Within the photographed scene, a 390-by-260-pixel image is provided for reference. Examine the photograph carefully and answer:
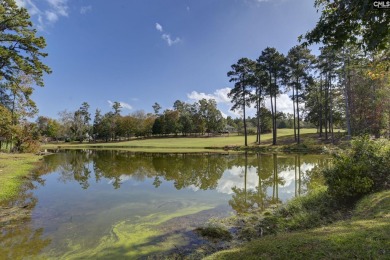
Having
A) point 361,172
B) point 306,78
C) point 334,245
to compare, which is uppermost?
point 306,78

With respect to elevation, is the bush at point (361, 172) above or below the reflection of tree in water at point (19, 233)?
above

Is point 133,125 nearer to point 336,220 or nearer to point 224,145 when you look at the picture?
A: point 224,145

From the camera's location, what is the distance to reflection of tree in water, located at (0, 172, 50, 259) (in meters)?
6.11

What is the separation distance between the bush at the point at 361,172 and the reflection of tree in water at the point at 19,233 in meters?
8.80

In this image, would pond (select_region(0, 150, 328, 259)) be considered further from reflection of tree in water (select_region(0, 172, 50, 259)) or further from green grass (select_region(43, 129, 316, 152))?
green grass (select_region(43, 129, 316, 152))

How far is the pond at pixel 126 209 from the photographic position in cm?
653

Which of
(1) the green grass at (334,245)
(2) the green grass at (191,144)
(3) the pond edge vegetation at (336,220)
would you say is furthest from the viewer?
(2) the green grass at (191,144)

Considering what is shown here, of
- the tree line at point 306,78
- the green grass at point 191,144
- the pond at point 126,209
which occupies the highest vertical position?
the tree line at point 306,78

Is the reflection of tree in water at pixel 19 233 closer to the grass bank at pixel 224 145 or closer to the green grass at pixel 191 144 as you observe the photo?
the grass bank at pixel 224 145

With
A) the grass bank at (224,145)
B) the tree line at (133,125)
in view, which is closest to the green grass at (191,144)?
the grass bank at (224,145)

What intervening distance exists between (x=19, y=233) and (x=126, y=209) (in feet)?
12.2

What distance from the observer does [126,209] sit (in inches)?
400

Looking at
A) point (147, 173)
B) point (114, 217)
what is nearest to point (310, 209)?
point (114, 217)

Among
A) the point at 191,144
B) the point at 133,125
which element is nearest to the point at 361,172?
the point at 191,144
